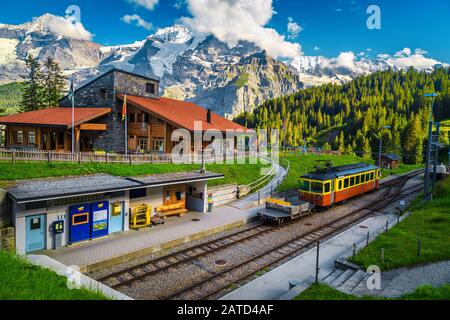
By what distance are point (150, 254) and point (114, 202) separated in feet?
13.5

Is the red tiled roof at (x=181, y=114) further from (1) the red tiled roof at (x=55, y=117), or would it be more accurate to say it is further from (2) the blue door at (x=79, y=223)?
(2) the blue door at (x=79, y=223)

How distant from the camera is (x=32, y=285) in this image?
888 cm

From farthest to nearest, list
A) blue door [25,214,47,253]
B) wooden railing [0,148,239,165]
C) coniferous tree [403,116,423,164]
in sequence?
coniferous tree [403,116,423,164] → wooden railing [0,148,239,165] → blue door [25,214,47,253]

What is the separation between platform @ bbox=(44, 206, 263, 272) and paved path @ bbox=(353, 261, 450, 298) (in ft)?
Result: 32.1

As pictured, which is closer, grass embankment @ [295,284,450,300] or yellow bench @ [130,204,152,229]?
grass embankment @ [295,284,450,300]

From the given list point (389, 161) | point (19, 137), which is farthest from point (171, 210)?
point (389, 161)

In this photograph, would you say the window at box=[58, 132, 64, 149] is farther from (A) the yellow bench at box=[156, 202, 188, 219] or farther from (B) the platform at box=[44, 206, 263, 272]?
(B) the platform at box=[44, 206, 263, 272]

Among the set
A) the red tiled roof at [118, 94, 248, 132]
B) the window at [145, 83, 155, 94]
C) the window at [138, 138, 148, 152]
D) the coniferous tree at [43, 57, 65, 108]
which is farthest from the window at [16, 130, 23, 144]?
the coniferous tree at [43, 57, 65, 108]

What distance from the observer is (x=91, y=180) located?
18.1m

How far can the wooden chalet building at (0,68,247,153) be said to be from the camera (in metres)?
30.0

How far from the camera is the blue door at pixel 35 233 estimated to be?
1423 cm

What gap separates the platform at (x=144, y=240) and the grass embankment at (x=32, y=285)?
10.00ft

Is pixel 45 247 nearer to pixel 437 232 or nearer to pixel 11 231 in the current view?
pixel 11 231
